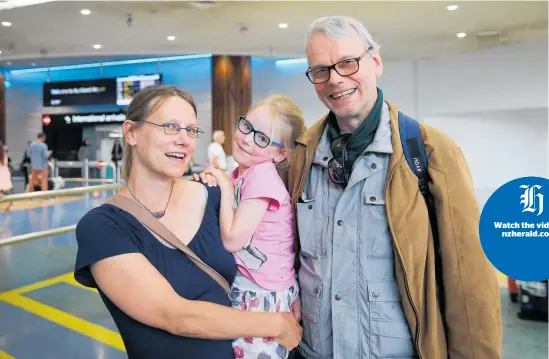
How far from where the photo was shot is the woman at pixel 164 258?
1.16m

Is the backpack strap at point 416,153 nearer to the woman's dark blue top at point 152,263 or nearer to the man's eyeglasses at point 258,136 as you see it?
the man's eyeglasses at point 258,136

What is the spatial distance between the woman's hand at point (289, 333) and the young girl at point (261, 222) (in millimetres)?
24

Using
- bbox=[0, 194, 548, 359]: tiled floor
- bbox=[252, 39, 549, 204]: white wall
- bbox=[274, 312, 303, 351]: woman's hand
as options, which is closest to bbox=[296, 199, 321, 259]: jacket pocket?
bbox=[274, 312, 303, 351]: woman's hand

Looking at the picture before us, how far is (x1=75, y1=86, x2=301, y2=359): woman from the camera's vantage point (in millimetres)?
1158

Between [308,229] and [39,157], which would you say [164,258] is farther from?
[39,157]

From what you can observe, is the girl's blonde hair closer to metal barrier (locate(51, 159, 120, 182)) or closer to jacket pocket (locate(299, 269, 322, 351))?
jacket pocket (locate(299, 269, 322, 351))

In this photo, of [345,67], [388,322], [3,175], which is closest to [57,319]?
[3,175]

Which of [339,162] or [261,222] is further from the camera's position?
[261,222]

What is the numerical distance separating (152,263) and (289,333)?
1.65 feet

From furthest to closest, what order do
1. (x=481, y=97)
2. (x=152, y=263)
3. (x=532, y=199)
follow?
1. (x=481, y=97)
2. (x=532, y=199)
3. (x=152, y=263)

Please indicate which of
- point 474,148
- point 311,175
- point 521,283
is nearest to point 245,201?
point 311,175

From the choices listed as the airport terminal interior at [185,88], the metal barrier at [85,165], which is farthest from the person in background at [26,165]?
the metal barrier at [85,165]

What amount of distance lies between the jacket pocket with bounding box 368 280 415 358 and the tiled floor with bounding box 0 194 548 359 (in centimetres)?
237

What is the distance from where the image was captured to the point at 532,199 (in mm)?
2162
